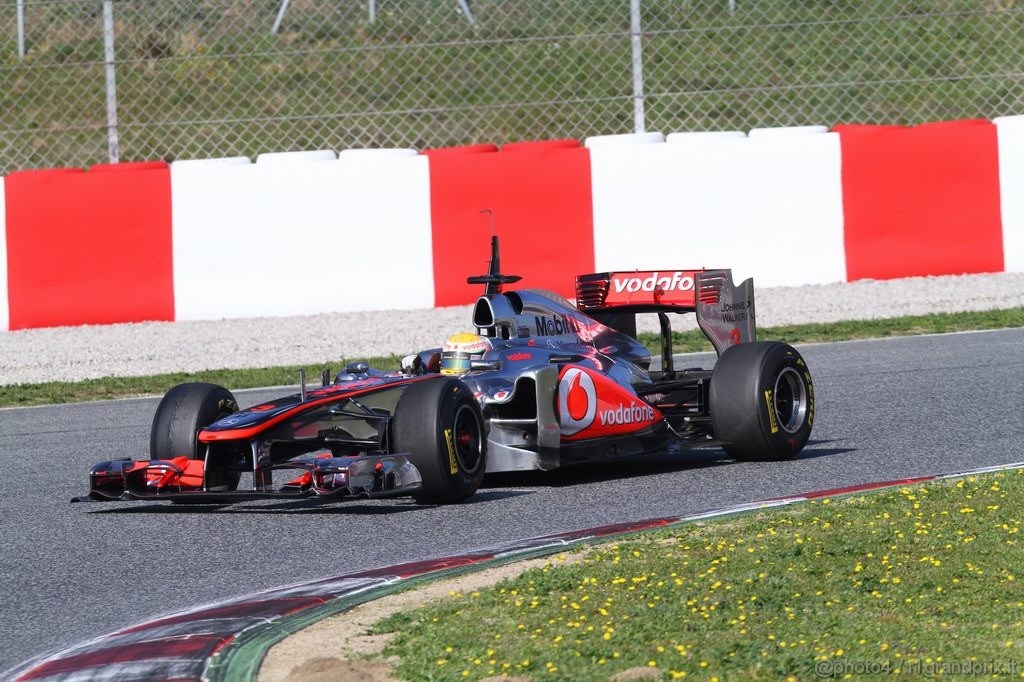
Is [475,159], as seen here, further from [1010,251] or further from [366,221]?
[1010,251]

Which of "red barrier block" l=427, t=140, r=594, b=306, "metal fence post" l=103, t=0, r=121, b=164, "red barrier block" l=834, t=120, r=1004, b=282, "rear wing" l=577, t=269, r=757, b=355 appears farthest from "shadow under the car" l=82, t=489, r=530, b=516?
"metal fence post" l=103, t=0, r=121, b=164

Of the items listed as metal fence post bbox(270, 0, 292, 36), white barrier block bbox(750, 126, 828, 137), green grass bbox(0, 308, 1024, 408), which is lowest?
green grass bbox(0, 308, 1024, 408)

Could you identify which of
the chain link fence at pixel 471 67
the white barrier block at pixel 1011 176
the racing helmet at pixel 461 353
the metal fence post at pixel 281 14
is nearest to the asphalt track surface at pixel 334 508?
the racing helmet at pixel 461 353

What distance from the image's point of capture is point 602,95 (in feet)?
55.6

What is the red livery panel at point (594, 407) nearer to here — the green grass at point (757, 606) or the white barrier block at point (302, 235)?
the green grass at point (757, 606)

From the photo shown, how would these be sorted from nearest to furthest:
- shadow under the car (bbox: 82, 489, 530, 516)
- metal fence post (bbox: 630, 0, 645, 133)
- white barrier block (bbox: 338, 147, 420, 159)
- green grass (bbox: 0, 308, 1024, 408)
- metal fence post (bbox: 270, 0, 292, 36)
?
1. shadow under the car (bbox: 82, 489, 530, 516)
2. green grass (bbox: 0, 308, 1024, 408)
3. white barrier block (bbox: 338, 147, 420, 159)
4. metal fence post (bbox: 630, 0, 645, 133)
5. metal fence post (bbox: 270, 0, 292, 36)

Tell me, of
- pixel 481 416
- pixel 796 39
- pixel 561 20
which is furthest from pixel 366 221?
pixel 481 416

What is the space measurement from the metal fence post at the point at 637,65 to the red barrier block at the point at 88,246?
14.3 ft

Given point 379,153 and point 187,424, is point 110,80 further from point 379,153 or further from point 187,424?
point 187,424

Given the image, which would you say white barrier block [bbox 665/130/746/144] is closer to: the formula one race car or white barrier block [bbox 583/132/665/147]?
white barrier block [bbox 583/132/665/147]

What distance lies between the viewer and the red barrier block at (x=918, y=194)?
13.5 meters

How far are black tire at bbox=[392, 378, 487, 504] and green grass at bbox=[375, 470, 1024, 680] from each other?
1.29 meters

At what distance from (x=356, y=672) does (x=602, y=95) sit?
13535mm

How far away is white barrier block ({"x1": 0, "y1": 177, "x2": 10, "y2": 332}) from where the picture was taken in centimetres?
1314
